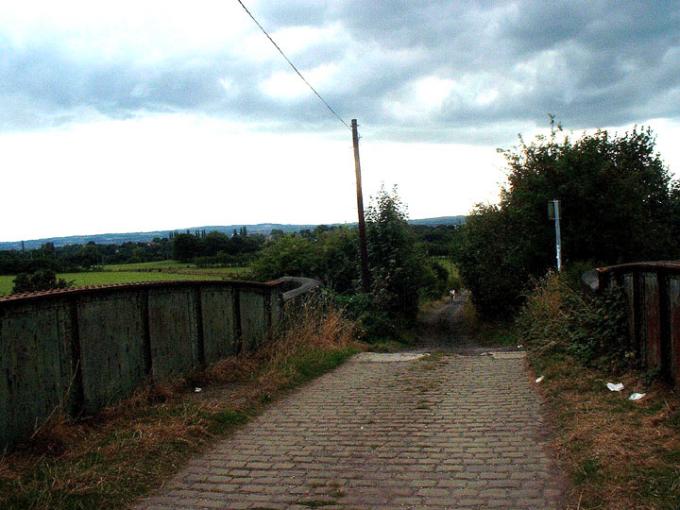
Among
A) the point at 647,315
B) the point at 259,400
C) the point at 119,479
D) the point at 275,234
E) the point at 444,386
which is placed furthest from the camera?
the point at 275,234

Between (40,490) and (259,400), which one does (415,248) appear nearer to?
(259,400)

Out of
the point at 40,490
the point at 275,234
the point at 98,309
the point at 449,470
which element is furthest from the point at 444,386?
the point at 275,234

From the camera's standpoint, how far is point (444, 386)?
902 cm

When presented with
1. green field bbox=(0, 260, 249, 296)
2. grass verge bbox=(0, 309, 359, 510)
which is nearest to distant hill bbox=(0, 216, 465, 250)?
green field bbox=(0, 260, 249, 296)

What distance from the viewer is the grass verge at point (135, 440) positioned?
466 centimetres

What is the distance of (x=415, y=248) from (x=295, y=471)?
25492 millimetres

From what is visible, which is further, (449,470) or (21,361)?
(21,361)

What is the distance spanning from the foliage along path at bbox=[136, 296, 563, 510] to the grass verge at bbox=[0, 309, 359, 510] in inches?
8.5

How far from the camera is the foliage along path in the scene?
4.72 meters

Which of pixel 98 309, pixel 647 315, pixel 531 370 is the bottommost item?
pixel 531 370

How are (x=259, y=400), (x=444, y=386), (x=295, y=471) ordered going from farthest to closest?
(x=444, y=386) → (x=259, y=400) → (x=295, y=471)

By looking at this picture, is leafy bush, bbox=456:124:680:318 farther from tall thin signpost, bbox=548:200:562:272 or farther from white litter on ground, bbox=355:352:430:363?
white litter on ground, bbox=355:352:430:363

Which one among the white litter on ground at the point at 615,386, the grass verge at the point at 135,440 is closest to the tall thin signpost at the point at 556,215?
the grass verge at the point at 135,440

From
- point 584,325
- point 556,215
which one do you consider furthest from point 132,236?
point 584,325
